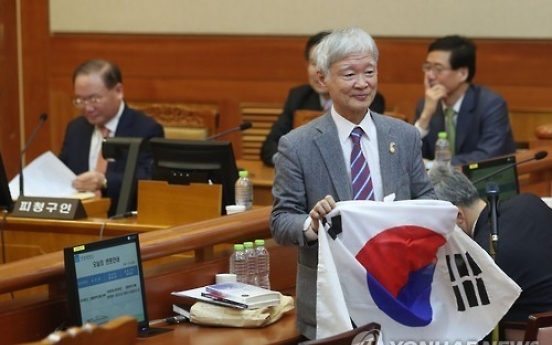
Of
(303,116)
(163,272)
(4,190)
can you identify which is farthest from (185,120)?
(163,272)

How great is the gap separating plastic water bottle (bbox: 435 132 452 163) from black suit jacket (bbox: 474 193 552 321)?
2.08m

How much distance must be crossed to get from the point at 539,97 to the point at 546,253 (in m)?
3.57

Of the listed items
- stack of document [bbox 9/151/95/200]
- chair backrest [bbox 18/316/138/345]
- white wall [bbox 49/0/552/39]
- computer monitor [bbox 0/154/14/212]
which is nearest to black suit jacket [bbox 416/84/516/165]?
white wall [bbox 49/0/552/39]

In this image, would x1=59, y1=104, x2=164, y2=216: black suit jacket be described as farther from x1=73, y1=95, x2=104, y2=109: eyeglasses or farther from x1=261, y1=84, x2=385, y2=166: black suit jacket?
x1=261, y1=84, x2=385, y2=166: black suit jacket

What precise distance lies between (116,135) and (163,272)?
249 cm

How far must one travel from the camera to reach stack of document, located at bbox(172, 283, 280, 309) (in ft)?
12.2

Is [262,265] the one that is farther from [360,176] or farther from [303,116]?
[303,116]

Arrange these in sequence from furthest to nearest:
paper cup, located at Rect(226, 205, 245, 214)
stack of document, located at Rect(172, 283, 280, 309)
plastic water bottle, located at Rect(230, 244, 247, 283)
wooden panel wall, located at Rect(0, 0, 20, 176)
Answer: wooden panel wall, located at Rect(0, 0, 20, 176) → paper cup, located at Rect(226, 205, 245, 214) → plastic water bottle, located at Rect(230, 244, 247, 283) → stack of document, located at Rect(172, 283, 280, 309)

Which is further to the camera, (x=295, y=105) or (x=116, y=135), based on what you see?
(x=295, y=105)

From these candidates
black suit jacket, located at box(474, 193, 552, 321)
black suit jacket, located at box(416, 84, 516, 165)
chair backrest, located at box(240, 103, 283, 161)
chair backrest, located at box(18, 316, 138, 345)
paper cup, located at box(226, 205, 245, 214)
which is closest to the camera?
chair backrest, located at box(18, 316, 138, 345)

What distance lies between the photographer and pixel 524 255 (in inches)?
154

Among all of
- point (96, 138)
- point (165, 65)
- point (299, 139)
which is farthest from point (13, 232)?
point (165, 65)

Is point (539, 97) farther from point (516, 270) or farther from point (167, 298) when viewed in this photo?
point (167, 298)

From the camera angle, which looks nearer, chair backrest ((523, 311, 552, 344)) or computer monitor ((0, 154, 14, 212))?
chair backrest ((523, 311, 552, 344))
